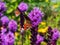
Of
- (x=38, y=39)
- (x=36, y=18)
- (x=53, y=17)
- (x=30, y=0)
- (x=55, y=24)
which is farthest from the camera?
(x=53, y=17)

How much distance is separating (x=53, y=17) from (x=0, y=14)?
9.37ft

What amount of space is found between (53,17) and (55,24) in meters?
0.33

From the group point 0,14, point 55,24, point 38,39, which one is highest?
point 0,14

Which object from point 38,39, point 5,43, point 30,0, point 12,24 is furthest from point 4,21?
point 30,0

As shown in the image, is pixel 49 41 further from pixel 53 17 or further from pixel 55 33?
pixel 53 17

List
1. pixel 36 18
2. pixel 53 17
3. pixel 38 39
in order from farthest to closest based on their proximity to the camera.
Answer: pixel 53 17 < pixel 38 39 < pixel 36 18

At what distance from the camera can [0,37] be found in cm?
194

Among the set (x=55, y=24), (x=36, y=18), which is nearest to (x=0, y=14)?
(x=36, y=18)

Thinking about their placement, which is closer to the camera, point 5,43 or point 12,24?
point 5,43

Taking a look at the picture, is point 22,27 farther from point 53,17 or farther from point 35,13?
point 53,17

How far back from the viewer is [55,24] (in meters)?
4.80

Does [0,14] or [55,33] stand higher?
[0,14]

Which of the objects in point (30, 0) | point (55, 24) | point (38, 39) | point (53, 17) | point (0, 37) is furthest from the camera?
point (53, 17)

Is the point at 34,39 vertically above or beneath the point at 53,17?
above
